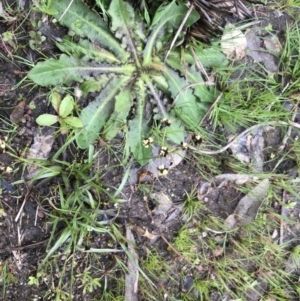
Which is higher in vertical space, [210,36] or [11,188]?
[210,36]

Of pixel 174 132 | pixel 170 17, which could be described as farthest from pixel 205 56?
pixel 174 132

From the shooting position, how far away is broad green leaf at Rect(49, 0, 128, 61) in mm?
1893

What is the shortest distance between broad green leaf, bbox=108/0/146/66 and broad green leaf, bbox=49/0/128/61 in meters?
0.04

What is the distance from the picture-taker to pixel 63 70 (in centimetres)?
190

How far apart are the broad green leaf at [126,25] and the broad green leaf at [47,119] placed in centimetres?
40

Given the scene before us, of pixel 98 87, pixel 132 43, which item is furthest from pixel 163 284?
pixel 132 43

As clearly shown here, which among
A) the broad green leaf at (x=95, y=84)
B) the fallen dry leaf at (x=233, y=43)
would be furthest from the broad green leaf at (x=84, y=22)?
the fallen dry leaf at (x=233, y=43)

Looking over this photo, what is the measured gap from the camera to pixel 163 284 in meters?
2.11

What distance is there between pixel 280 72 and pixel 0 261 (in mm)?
1430

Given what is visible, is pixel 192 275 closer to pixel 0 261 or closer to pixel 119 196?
pixel 119 196

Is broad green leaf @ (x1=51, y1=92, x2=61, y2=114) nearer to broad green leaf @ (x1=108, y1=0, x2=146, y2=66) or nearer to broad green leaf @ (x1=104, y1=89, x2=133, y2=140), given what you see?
broad green leaf @ (x1=104, y1=89, x2=133, y2=140)

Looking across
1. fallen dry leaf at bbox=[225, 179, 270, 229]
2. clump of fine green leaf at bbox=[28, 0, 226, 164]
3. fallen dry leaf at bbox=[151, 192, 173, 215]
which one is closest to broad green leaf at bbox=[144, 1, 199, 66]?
clump of fine green leaf at bbox=[28, 0, 226, 164]

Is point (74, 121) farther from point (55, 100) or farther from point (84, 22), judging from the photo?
point (84, 22)

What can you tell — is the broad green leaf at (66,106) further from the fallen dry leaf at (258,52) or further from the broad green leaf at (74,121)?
the fallen dry leaf at (258,52)
